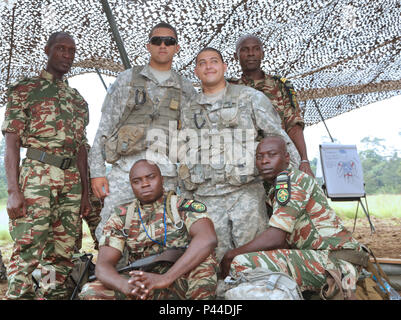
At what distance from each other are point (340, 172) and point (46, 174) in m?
5.19

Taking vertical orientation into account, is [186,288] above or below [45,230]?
below

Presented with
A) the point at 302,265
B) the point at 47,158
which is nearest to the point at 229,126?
the point at 302,265

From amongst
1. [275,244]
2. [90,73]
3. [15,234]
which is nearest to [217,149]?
[275,244]

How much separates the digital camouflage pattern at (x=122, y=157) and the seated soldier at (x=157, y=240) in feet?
1.12

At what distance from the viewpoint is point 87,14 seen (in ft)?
14.3

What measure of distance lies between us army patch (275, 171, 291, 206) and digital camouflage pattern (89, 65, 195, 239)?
0.86 meters

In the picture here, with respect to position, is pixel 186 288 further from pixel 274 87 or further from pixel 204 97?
pixel 274 87

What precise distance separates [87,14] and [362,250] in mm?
3609

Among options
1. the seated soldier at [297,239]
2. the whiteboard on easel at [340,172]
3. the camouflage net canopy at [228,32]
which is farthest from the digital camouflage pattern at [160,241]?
the whiteboard on easel at [340,172]

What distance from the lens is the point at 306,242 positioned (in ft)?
8.37

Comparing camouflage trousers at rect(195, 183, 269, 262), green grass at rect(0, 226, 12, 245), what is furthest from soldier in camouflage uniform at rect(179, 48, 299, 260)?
green grass at rect(0, 226, 12, 245)

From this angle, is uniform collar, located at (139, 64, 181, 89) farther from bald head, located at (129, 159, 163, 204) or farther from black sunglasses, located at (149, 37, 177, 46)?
bald head, located at (129, 159, 163, 204)
